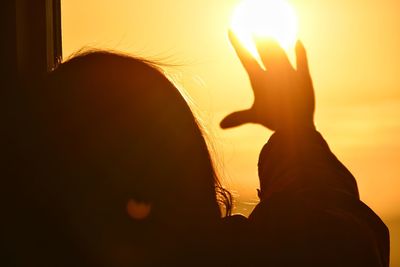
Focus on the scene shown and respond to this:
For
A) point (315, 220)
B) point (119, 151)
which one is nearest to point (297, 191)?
point (315, 220)

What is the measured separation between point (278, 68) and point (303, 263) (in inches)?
8.6

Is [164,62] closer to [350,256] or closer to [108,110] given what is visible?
[108,110]

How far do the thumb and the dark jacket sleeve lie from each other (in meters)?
0.06

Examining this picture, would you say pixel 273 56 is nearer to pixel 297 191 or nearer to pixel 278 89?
pixel 278 89

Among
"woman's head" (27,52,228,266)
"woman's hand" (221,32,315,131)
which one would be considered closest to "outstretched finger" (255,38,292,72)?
"woman's hand" (221,32,315,131)

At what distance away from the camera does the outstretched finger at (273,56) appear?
58 centimetres

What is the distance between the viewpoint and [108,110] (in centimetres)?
46

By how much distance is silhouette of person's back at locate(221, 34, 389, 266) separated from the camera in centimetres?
45

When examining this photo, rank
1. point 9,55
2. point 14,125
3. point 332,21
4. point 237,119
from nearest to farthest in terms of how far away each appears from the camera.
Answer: point 14,125
point 237,119
point 9,55
point 332,21

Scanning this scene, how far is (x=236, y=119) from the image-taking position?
560mm

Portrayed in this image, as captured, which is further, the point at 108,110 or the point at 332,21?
the point at 332,21

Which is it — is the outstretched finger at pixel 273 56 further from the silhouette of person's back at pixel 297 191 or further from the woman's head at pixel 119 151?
the woman's head at pixel 119 151

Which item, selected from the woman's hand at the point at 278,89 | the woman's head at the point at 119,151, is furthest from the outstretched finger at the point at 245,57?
the woman's head at the point at 119,151

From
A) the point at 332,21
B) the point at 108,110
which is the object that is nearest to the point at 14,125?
the point at 108,110
